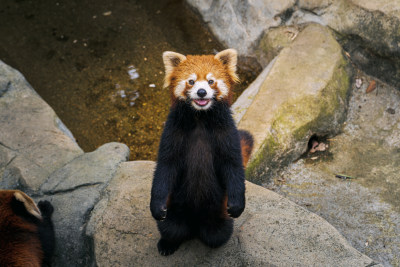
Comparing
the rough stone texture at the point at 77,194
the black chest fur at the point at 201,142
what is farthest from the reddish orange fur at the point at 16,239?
the black chest fur at the point at 201,142

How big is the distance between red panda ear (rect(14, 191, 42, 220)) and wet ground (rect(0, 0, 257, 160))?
71.4 inches

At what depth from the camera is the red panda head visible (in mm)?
2740

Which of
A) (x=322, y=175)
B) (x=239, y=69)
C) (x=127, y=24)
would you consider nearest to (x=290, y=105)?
(x=322, y=175)

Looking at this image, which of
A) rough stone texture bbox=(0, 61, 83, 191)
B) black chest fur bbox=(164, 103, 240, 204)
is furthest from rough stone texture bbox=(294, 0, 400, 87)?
rough stone texture bbox=(0, 61, 83, 191)

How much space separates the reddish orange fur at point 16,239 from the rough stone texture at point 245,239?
466 millimetres

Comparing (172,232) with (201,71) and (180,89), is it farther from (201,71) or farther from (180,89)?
(201,71)

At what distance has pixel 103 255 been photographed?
10.8ft

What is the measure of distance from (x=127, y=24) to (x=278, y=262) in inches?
199

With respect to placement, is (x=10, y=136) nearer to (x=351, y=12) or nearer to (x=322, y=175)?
(x=322, y=175)

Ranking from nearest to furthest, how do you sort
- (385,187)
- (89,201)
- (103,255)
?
(103,255) → (89,201) → (385,187)

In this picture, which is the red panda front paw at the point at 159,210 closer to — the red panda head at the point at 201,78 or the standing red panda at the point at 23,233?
the red panda head at the point at 201,78

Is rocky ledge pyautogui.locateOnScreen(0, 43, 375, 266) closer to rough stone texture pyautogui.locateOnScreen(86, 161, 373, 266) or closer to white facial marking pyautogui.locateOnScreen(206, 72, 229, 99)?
rough stone texture pyautogui.locateOnScreen(86, 161, 373, 266)

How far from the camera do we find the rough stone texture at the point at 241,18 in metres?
5.61

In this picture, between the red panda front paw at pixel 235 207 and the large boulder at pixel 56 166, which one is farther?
the large boulder at pixel 56 166
